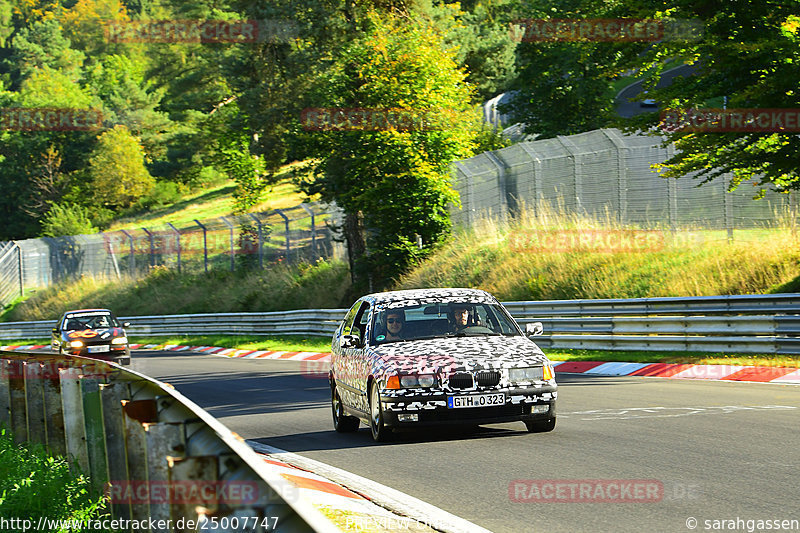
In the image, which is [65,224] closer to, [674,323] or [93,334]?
[93,334]

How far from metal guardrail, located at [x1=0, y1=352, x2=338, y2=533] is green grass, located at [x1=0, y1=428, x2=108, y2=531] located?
16cm

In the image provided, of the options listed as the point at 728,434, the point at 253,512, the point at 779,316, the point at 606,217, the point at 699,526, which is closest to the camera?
the point at 253,512

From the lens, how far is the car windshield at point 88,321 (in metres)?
28.5

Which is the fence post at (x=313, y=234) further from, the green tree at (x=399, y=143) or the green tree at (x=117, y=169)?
the green tree at (x=117, y=169)

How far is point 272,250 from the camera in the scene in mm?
43281

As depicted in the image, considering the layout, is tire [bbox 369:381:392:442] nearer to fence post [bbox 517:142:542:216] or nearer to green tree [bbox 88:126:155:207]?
fence post [bbox 517:142:542:216]

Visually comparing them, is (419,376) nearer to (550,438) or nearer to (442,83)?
(550,438)

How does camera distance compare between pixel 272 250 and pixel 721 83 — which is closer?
pixel 721 83

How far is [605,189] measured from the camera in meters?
28.8

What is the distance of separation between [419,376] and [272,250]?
33.5m

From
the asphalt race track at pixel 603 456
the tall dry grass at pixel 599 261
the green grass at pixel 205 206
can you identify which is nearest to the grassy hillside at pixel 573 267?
the tall dry grass at pixel 599 261

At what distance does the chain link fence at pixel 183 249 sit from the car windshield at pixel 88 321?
9.81 metres

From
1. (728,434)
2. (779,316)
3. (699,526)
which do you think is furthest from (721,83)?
(699,526)

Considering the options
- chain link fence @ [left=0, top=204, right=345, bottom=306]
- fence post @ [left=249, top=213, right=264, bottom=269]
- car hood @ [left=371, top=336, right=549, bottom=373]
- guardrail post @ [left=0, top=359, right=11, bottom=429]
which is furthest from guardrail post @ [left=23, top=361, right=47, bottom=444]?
fence post @ [left=249, top=213, right=264, bottom=269]
